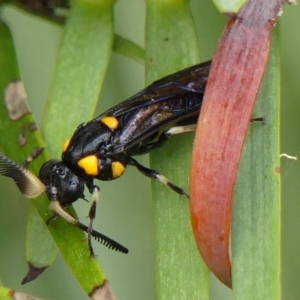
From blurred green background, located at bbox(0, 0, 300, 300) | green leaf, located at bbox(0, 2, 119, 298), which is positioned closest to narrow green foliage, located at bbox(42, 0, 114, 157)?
green leaf, located at bbox(0, 2, 119, 298)

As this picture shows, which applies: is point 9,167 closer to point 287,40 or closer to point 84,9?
Answer: point 84,9

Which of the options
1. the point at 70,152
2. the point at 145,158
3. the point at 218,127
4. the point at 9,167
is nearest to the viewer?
the point at 218,127

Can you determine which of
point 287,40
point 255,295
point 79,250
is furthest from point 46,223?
point 287,40

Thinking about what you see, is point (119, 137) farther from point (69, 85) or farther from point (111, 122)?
point (69, 85)

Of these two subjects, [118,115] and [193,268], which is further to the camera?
[118,115]

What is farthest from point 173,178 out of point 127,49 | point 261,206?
point 127,49

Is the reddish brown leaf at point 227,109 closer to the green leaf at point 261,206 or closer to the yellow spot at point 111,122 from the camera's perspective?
the green leaf at point 261,206

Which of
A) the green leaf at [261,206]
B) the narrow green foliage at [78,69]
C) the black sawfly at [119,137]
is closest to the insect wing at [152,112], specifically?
the black sawfly at [119,137]
